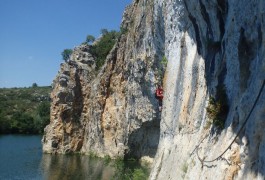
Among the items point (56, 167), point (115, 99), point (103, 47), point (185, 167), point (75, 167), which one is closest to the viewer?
point (185, 167)

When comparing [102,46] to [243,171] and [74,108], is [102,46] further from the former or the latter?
[243,171]

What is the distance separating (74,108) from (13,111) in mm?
44880

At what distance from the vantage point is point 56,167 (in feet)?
112

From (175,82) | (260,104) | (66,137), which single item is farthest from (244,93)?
(66,137)

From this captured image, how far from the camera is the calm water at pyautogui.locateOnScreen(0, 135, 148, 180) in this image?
29.0 meters

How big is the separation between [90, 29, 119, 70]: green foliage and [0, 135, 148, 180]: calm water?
1201cm

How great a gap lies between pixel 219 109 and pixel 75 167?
2669 centimetres

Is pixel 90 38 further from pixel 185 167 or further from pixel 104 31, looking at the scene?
pixel 185 167

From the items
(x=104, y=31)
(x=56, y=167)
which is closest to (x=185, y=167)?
(x=56, y=167)

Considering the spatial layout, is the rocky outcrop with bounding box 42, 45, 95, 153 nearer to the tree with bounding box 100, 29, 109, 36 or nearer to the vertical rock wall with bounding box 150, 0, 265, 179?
the tree with bounding box 100, 29, 109, 36

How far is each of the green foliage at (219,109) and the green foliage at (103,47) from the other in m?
38.7

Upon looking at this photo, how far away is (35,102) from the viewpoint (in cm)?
10294

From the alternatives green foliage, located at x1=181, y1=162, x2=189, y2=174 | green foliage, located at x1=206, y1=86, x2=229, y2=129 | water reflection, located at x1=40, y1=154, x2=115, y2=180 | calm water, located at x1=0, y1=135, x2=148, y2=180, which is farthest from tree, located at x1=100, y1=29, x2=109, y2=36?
green foliage, located at x1=206, y1=86, x2=229, y2=129

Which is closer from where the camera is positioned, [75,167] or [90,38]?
[75,167]
